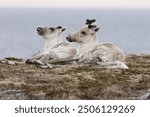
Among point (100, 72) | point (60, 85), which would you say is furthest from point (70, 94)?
point (100, 72)

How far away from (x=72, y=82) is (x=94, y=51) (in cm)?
471

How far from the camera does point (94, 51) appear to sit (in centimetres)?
2917

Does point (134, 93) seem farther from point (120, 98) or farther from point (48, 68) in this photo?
point (48, 68)

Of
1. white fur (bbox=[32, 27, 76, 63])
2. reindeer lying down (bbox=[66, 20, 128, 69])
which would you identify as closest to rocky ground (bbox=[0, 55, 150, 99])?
reindeer lying down (bbox=[66, 20, 128, 69])

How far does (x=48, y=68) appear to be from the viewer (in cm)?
2803

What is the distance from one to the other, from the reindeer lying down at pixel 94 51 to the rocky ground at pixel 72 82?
0.54m

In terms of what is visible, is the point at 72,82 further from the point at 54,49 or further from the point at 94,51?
the point at 54,49

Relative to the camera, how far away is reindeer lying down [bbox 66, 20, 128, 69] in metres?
28.6

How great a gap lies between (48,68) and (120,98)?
6.27 metres

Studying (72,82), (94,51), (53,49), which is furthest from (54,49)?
(72,82)

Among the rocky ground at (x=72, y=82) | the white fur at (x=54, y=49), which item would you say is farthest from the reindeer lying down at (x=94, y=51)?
the rocky ground at (x=72, y=82)

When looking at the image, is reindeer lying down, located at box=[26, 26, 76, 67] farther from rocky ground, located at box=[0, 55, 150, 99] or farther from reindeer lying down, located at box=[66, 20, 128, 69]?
rocky ground, located at box=[0, 55, 150, 99]

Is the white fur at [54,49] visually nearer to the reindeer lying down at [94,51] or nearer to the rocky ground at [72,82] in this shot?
the reindeer lying down at [94,51]

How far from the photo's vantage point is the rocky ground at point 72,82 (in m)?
22.5
